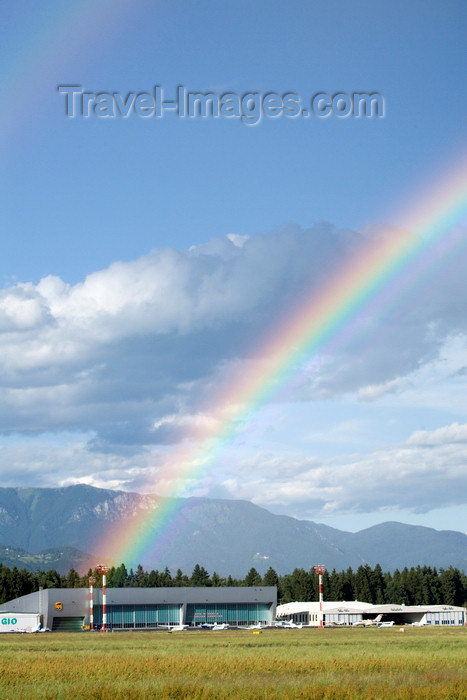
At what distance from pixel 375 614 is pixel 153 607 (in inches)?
2006

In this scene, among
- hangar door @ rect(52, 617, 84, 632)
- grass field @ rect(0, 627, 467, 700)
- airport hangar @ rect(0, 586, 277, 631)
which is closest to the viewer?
grass field @ rect(0, 627, 467, 700)

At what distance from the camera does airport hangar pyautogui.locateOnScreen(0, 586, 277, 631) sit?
14838 centimetres

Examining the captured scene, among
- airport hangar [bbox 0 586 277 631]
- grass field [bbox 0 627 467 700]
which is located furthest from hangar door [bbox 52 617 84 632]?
grass field [bbox 0 627 467 700]

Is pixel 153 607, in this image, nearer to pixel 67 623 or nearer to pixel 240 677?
pixel 67 623

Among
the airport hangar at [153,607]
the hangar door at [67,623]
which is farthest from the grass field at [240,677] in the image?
the hangar door at [67,623]

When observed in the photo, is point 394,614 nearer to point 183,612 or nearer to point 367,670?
point 183,612

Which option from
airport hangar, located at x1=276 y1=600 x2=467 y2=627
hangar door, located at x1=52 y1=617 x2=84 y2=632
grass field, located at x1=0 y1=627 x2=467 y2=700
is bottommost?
airport hangar, located at x1=276 y1=600 x2=467 y2=627

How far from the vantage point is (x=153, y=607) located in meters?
156

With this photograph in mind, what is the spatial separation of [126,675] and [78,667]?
607cm

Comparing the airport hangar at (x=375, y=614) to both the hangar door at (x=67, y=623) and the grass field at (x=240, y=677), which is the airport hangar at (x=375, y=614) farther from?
the grass field at (x=240, y=677)

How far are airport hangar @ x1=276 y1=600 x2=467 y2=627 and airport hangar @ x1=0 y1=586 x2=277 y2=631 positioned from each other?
12379 millimetres

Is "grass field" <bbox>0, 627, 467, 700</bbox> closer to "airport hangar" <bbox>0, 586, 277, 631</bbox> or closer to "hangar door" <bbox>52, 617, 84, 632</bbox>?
"airport hangar" <bbox>0, 586, 277, 631</bbox>

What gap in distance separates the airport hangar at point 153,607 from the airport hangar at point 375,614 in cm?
1238

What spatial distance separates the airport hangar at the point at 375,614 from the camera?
555 ft
